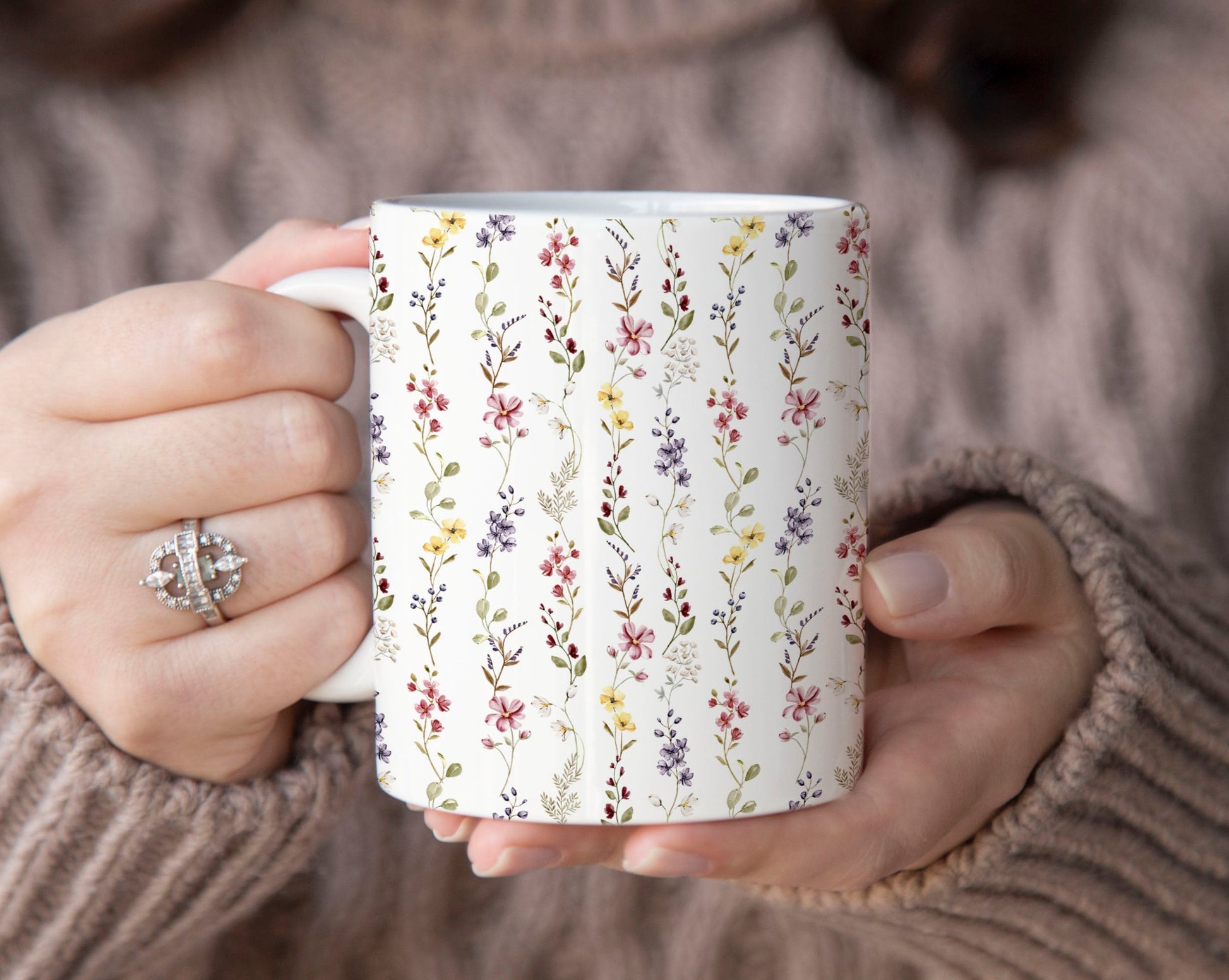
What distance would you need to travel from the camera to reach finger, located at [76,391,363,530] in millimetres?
619

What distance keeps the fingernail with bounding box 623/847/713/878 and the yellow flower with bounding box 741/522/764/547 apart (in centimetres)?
16

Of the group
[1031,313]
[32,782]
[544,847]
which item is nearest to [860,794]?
[544,847]

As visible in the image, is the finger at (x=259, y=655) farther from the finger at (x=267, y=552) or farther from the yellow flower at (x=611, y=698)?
the yellow flower at (x=611, y=698)

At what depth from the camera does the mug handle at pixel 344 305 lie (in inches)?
24.5

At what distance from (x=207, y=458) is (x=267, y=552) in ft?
0.21

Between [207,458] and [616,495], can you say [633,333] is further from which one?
[207,458]

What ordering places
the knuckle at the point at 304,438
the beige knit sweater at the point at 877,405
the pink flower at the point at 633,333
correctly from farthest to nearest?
the beige knit sweater at the point at 877,405 < the knuckle at the point at 304,438 < the pink flower at the point at 633,333

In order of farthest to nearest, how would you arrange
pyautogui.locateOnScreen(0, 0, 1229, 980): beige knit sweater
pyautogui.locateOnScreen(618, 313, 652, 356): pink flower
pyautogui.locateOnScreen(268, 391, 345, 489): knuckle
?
pyautogui.locateOnScreen(0, 0, 1229, 980): beige knit sweater
pyautogui.locateOnScreen(268, 391, 345, 489): knuckle
pyautogui.locateOnScreen(618, 313, 652, 356): pink flower

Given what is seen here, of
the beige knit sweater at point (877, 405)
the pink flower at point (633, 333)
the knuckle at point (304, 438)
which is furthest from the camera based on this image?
the beige knit sweater at point (877, 405)

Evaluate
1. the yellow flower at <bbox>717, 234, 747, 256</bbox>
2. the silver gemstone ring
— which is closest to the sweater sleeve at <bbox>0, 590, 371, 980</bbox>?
the silver gemstone ring

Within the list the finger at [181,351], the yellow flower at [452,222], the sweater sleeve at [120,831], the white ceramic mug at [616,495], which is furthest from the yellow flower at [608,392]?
the sweater sleeve at [120,831]

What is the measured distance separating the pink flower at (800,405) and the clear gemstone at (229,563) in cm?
32

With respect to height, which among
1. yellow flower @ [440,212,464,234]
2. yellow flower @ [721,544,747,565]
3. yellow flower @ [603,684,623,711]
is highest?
yellow flower @ [440,212,464,234]

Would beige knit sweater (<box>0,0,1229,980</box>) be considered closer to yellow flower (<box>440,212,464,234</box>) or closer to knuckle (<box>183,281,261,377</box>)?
knuckle (<box>183,281,261,377</box>)
